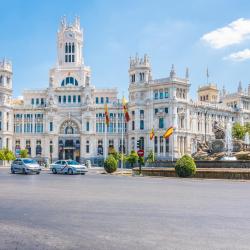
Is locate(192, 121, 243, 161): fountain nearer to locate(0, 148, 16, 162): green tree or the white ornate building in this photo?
the white ornate building

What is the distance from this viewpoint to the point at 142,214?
13.7 metres

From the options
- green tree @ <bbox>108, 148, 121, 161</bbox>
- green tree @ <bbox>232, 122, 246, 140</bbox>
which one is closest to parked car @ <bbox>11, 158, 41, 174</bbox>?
green tree @ <bbox>108, 148, 121, 161</bbox>

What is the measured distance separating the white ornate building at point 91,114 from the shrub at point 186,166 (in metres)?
60.2

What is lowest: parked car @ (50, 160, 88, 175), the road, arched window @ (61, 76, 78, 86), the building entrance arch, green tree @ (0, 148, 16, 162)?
the road

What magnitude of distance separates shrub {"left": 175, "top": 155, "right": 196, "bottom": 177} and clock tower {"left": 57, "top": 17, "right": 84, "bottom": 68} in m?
80.9

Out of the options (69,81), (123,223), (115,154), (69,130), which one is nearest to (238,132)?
(115,154)

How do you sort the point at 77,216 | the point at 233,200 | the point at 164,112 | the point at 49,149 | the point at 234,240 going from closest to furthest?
1. the point at 234,240
2. the point at 77,216
3. the point at 233,200
4. the point at 164,112
5. the point at 49,149

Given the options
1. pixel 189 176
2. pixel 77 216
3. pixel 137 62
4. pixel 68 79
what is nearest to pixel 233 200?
pixel 77 216

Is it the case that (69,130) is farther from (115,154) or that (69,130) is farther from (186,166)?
(186,166)

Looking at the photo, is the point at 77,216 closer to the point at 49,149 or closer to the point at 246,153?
the point at 246,153

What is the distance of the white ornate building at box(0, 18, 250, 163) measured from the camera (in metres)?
100

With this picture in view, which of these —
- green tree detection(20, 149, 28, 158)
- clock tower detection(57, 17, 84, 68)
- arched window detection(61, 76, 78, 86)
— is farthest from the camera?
clock tower detection(57, 17, 84, 68)

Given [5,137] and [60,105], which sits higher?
[60,105]

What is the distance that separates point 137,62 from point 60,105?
21748 millimetres
